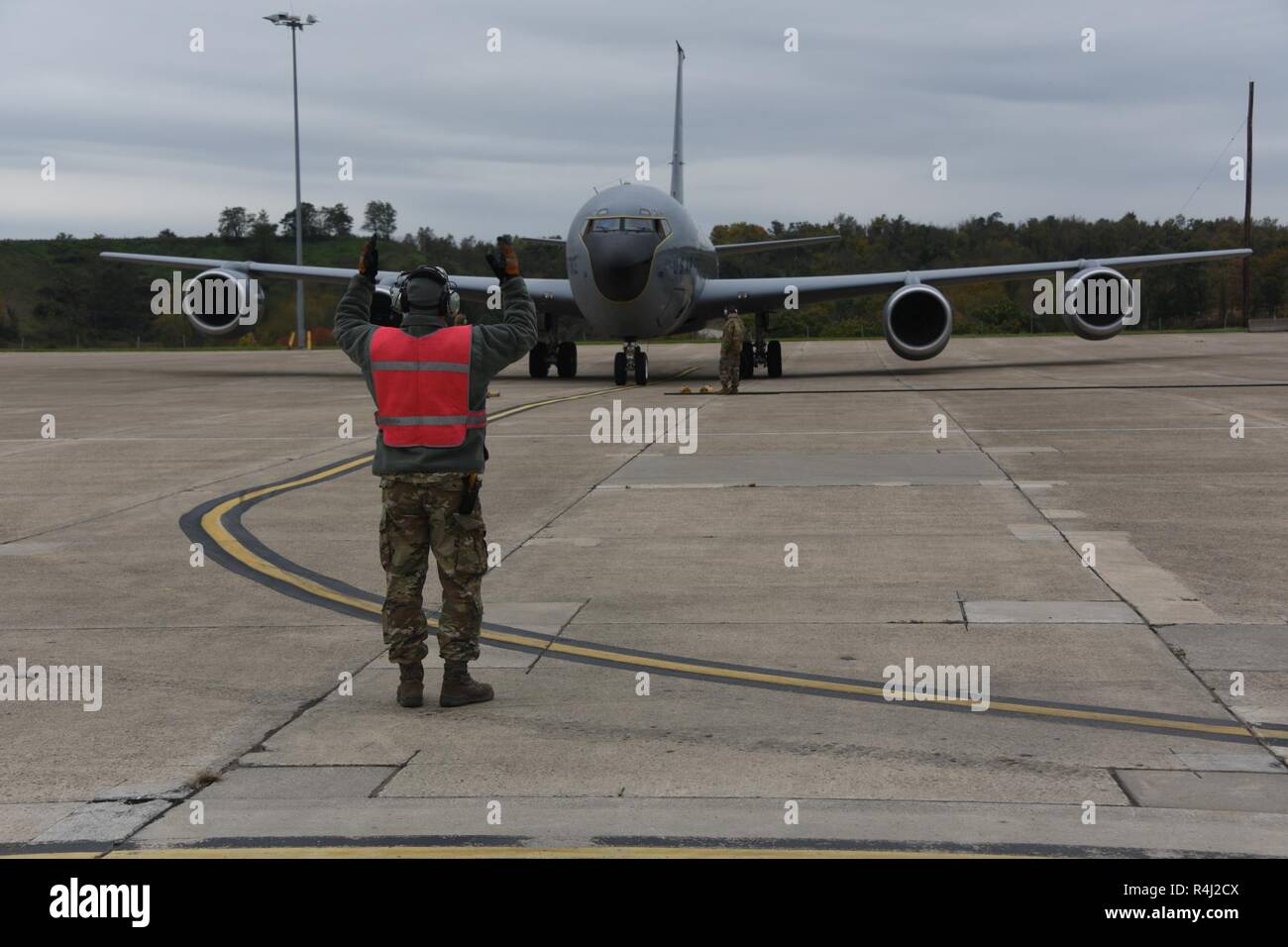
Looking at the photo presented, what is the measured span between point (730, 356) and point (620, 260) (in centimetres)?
315

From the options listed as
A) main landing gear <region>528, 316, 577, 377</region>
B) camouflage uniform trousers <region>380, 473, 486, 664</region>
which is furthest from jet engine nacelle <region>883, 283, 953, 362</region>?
camouflage uniform trousers <region>380, 473, 486, 664</region>

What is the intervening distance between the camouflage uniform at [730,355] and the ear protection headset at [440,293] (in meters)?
20.4

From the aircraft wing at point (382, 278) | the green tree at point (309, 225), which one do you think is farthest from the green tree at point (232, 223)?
the aircraft wing at point (382, 278)

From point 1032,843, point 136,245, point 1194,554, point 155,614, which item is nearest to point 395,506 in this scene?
point 155,614

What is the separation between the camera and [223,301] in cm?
3606

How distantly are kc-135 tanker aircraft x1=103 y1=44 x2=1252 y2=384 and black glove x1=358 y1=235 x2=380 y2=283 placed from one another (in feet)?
71.3

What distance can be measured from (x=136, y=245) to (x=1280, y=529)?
381ft

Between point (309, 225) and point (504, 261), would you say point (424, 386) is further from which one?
point (309, 225)

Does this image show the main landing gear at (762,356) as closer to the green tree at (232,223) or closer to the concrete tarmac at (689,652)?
the concrete tarmac at (689,652)

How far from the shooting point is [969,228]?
8962cm

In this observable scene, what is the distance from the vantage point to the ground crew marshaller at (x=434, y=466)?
24.2ft

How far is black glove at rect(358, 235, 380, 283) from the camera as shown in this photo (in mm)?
7680

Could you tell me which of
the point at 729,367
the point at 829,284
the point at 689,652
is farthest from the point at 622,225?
the point at 689,652

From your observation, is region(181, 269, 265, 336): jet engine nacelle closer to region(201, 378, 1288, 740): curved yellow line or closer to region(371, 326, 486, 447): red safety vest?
region(201, 378, 1288, 740): curved yellow line
